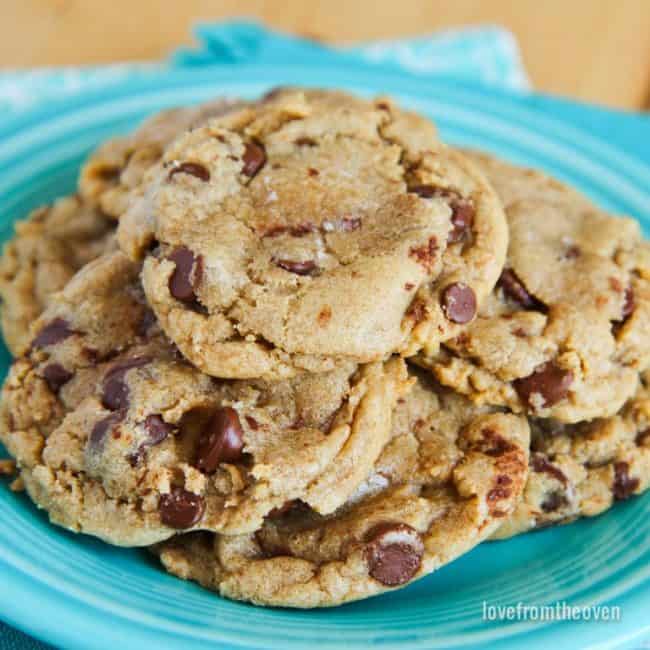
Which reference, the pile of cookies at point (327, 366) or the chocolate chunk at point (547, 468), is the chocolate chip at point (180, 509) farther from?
the chocolate chunk at point (547, 468)

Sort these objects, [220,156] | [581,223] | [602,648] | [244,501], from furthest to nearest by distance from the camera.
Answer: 1. [581,223]
2. [220,156]
3. [244,501]
4. [602,648]

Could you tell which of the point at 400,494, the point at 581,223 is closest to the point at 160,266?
the point at 400,494

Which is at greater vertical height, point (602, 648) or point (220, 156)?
point (220, 156)

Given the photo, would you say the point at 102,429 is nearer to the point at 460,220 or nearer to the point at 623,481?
the point at 460,220

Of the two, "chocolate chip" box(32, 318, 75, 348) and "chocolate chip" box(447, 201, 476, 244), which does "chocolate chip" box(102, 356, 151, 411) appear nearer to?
"chocolate chip" box(32, 318, 75, 348)

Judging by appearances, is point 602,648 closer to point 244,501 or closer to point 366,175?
point 244,501

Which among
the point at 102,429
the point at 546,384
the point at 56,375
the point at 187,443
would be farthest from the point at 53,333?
the point at 546,384

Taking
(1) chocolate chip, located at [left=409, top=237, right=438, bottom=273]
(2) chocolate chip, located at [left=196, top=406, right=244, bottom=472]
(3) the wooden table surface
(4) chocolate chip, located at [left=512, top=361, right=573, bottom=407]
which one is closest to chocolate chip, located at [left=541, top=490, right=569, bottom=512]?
(4) chocolate chip, located at [left=512, top=361, right=573, bottom=407]
